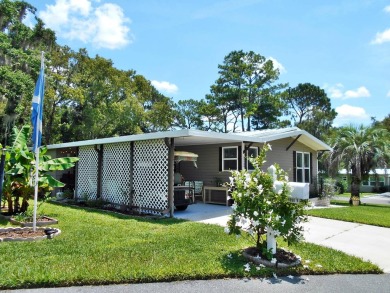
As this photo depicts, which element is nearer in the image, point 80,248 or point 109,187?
point 80,248

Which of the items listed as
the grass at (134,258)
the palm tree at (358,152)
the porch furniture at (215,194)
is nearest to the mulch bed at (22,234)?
the grass at (134,258)

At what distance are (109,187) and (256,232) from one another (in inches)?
314

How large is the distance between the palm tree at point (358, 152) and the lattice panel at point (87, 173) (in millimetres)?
11940

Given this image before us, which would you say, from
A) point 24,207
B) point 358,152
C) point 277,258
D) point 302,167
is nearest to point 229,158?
point 302,167

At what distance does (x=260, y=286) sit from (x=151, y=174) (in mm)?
6572

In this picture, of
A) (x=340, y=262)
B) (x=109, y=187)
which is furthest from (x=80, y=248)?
(x=109, y=187)

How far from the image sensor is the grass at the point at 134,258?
14.4 ft

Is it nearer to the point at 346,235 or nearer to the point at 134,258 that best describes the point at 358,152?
the point at 346,235

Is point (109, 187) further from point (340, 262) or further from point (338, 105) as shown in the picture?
point (338, 105)

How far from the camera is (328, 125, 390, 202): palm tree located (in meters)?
15.7

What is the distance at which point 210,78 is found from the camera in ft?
122

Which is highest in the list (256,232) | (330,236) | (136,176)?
(136,176)

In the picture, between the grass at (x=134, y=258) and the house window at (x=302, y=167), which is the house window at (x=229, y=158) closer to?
the house window at (x=302, y=167)

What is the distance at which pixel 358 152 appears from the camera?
1590 cm
